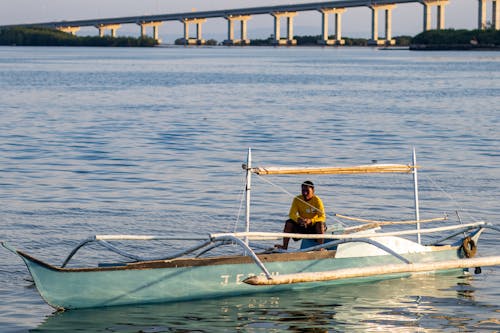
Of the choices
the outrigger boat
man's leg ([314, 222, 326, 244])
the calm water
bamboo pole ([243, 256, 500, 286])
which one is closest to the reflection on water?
the calm water

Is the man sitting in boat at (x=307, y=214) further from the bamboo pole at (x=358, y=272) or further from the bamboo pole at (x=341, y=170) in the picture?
the bamboo pole at (x=358, y=272)

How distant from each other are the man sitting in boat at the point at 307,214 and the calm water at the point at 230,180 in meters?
1.06

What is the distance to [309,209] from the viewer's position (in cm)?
1689

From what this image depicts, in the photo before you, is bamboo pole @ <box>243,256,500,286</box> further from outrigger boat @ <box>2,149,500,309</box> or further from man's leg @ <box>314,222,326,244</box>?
man's leg @ <box>314,222,326,244</box>

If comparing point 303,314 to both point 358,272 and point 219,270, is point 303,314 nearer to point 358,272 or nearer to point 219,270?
point 219,270

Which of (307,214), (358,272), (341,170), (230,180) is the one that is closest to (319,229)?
(307,214)

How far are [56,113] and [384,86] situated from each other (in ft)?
120

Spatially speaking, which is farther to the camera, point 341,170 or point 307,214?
point 341,170

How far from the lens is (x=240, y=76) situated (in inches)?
4043

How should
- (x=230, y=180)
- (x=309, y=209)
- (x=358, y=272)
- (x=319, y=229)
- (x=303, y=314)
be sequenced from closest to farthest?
(x=358, y=272)
(x=303, y=314)
(x=319, y=229)
(x=309, y=209)
(x=230, y=180)

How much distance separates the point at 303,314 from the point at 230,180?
13.9 m

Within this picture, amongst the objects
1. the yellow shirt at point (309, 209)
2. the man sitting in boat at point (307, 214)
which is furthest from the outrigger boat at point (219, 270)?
the yellow shirt at point (309, 209)

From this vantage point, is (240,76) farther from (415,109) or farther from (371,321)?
(371,321)

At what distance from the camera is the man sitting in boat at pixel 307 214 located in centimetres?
1675
